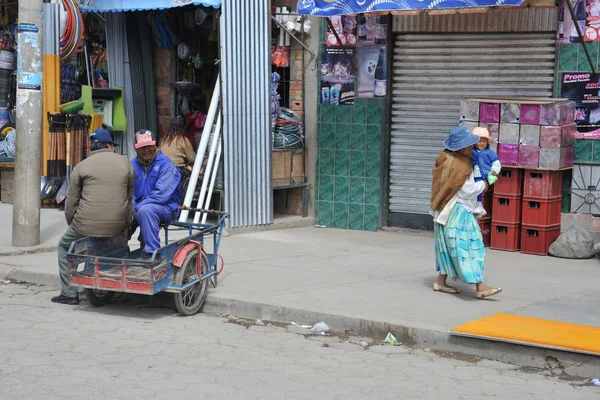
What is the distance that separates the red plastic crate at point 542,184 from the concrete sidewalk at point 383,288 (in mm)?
727

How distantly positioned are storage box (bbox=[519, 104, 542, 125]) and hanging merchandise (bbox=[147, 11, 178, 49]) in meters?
5.40

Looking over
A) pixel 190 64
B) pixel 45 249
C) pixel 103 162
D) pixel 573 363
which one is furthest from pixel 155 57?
pixel 573 363

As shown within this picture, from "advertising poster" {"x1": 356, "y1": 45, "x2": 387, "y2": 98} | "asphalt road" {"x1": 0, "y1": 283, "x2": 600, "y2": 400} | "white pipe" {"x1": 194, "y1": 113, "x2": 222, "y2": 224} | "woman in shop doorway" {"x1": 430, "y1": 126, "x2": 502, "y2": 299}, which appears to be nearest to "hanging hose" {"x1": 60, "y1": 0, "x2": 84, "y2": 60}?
"white pipe" {"x1": 194, "y1": 113, "x2": 222, "y2": 224}

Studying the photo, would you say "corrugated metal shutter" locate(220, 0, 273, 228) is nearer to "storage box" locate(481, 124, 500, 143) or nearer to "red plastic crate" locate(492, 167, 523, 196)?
"storage box" locate(481, 124, 500, 143)

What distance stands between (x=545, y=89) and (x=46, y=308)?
6.24m

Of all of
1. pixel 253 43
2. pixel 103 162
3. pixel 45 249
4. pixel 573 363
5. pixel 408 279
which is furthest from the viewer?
pixel 253 43

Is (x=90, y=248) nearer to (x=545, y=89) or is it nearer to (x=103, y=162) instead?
(x=103, y=162)

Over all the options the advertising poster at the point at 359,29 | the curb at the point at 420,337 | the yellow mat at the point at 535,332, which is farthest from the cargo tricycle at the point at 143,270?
the advertising poster at the point at 359,29

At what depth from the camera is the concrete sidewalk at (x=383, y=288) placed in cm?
754

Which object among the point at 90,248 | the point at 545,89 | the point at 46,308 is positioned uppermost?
the point at 545,89

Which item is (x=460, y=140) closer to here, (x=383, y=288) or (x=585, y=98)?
(x=383, y=288)

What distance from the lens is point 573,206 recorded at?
432 inches

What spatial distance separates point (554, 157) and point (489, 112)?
919 mm

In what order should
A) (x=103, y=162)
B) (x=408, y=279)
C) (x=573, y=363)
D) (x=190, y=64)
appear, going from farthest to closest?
(x=190, y=64) → (x=408, y=279) → (x=103, y=162) → (x=573, y=363)
